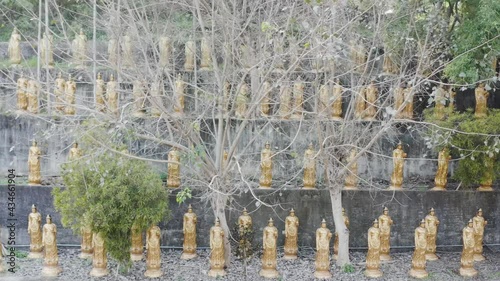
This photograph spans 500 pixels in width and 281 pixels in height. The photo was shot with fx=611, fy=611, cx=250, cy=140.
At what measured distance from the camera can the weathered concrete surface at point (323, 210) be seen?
8977 millimetres

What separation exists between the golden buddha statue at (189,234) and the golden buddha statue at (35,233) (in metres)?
1.96

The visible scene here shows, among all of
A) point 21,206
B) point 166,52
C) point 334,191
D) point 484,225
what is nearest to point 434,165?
point 484,225

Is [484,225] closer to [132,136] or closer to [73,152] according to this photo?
[132,136]

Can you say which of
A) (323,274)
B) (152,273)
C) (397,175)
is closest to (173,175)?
(152,273)

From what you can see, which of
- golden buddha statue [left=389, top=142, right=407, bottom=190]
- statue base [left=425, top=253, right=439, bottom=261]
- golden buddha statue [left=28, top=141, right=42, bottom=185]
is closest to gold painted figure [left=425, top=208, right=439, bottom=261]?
statue base [left=425, top=253, right=439, bottom=261]

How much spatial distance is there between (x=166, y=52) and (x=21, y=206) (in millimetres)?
3544

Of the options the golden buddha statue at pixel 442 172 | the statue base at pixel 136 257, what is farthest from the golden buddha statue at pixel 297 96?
the statue base at pixel 136 257

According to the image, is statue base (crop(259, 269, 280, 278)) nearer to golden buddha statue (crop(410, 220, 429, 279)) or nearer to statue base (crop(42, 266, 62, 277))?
golden buddha statue (crop(410, 220, 429, 279))

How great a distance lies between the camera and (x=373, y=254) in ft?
26.3

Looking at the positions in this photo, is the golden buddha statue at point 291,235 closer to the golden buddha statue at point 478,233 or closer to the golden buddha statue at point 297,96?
the golden buddha statue at point 297,96

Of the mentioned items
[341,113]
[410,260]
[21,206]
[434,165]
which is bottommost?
[410,260]

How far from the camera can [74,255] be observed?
28.6ft

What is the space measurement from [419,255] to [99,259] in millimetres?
4170

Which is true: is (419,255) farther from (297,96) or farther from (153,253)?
(153,253)
